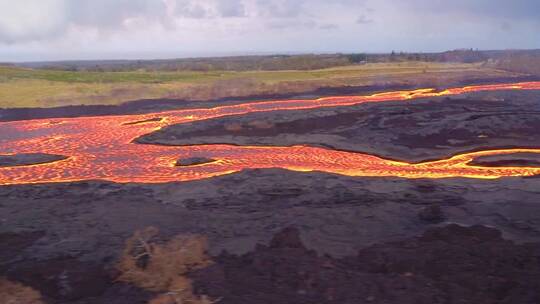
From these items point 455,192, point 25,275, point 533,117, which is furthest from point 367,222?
point 533,117

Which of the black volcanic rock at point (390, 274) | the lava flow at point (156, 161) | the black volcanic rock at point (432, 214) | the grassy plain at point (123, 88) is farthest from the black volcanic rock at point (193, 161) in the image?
the grassy plain at point (123, 88)

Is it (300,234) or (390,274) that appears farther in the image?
(300,234)

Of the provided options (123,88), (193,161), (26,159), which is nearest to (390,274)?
(193,161)

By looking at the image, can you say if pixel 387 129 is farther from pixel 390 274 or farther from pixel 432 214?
pixel 390 274

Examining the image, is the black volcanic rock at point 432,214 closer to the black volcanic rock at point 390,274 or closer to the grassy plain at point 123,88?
the black volcanic rock at point 390,274

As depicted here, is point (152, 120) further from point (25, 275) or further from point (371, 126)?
point (25, 275)

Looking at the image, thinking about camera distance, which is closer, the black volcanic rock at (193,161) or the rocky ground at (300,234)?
the rocky ground at (300,234)

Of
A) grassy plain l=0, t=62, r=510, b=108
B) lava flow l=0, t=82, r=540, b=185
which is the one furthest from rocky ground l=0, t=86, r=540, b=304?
grassy plain l=0, t=62, r=510, b=108

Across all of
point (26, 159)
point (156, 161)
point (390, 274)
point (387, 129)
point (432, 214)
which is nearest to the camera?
point (390, 274)
